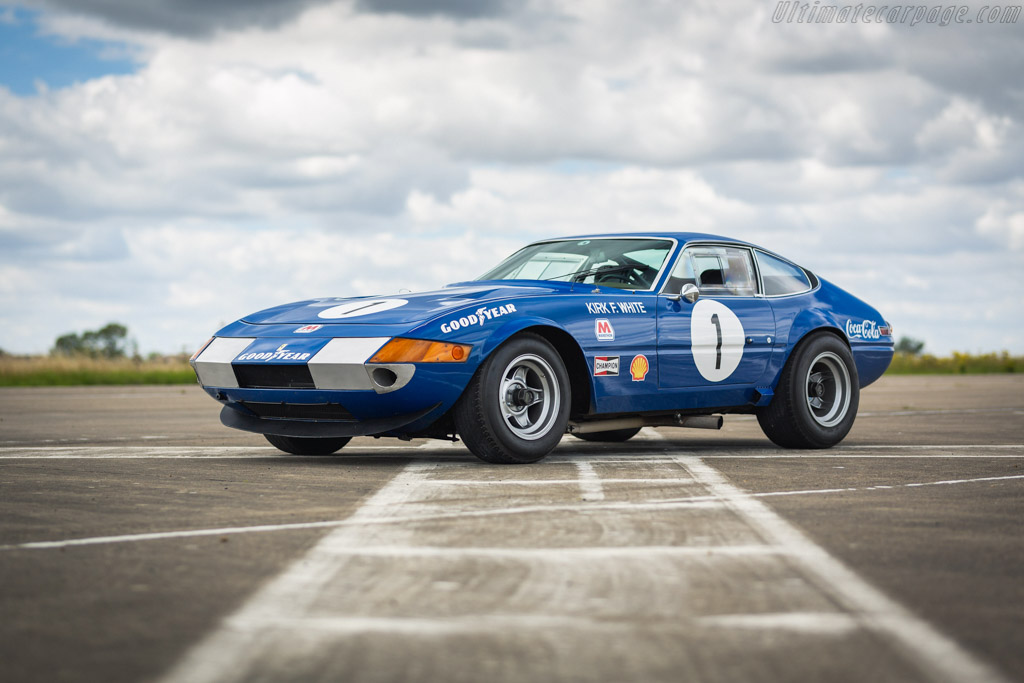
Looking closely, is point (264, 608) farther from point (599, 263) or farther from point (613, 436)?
point (613, 436)

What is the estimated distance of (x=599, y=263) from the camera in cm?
818

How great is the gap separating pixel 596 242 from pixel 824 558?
4.79m

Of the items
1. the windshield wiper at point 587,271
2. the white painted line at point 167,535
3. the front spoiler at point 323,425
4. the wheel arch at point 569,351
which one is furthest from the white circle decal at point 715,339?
the white painted line at point 167,535

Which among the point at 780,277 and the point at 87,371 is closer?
the point at 780,277

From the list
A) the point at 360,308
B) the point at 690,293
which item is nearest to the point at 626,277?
the point at 690,293

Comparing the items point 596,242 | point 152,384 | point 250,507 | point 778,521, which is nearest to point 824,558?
point 778,521

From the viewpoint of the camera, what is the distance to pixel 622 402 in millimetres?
7527

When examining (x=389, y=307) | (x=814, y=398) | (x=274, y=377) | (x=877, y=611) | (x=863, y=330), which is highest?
(x=389, y=307)

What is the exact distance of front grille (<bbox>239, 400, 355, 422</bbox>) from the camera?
6.91 metres

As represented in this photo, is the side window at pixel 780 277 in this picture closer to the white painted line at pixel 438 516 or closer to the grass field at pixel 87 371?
the white painted line at pixel 438 516

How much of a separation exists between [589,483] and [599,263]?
2466mm

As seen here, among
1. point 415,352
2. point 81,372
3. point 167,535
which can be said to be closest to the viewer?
point 167,535

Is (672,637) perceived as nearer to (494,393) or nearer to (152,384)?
(494,393)

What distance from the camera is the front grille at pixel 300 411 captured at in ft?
22.7
